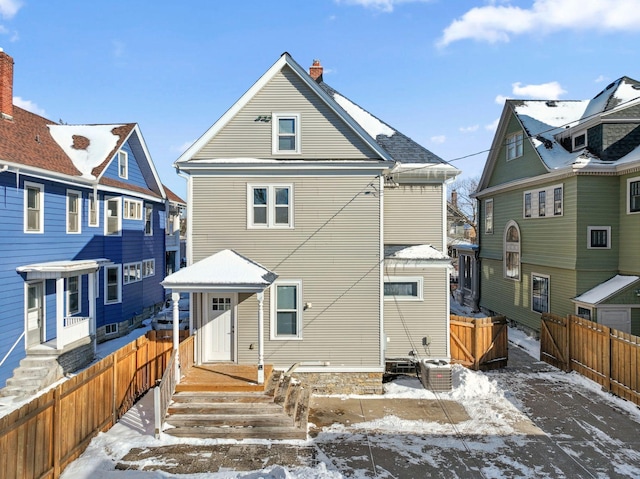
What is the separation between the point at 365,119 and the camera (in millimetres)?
14891

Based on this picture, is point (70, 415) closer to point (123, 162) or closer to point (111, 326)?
point (111, 326)

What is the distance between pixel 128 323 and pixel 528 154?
66.0 ft

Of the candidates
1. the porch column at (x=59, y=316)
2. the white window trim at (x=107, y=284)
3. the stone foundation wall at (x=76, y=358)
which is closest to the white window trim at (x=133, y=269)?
the white window trim at (x=107, y=284)

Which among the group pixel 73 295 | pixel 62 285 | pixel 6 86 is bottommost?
pixel 73 295

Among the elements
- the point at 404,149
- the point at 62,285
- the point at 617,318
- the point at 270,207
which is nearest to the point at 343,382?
the point at 270,207

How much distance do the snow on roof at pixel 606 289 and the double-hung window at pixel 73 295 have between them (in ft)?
62.0

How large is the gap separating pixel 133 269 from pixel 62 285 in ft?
21.5

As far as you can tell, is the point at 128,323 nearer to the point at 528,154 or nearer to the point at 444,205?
the point at 444,205

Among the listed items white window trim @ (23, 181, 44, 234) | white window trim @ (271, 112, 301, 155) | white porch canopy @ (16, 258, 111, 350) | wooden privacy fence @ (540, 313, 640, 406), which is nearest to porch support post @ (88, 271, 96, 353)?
white porch canopy @ (16, 258, 111, 350)

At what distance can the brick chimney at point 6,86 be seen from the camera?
14812 millimetres

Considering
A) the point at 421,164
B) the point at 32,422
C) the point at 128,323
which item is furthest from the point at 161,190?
the point at 32,422

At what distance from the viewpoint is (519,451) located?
8.26m

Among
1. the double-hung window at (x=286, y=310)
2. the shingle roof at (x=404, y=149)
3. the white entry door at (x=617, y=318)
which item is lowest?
the white entry door at (x=617, y=318)

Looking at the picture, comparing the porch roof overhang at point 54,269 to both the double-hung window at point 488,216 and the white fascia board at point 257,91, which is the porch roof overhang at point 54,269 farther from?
the double-hung window at point 488,216
